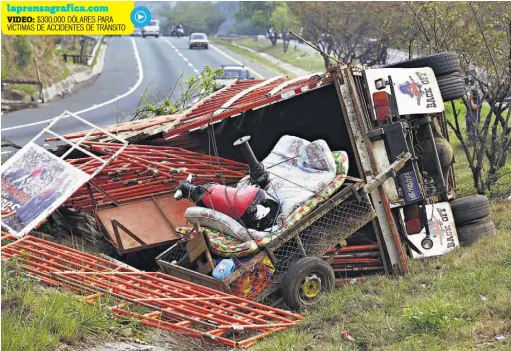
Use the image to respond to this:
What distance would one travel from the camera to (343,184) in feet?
25.8

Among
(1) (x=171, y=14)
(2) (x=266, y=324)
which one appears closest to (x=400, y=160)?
(2) (x=266, y=324)

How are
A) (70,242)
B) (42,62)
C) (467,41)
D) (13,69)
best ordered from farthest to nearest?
(42,62) < (13,69) < (467,41) < (70,242)

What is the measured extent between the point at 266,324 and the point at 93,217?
10.6ft

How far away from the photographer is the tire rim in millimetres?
7118

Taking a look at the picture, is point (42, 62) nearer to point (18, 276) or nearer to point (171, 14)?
point (18, 276)

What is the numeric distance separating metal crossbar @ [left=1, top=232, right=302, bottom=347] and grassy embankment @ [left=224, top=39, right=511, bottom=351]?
35 centimetres

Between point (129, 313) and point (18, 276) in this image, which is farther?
point (18, 276)

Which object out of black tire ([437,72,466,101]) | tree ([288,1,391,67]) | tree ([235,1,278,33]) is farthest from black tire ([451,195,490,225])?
tree ([235,1,278,33])

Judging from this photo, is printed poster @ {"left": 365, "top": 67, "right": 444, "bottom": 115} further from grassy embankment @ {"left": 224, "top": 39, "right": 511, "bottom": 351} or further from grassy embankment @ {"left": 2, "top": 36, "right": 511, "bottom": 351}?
grassy embankment @ {"left": 2, "top": 36, "right": 511, "bottom": 351}

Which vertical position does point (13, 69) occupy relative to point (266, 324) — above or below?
above

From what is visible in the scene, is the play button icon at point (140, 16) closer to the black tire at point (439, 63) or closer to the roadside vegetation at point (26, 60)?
the black tire at point (439, 63)

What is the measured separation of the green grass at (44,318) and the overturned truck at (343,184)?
1526mm

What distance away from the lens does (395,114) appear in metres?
8.37

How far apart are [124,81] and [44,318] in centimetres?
3361
